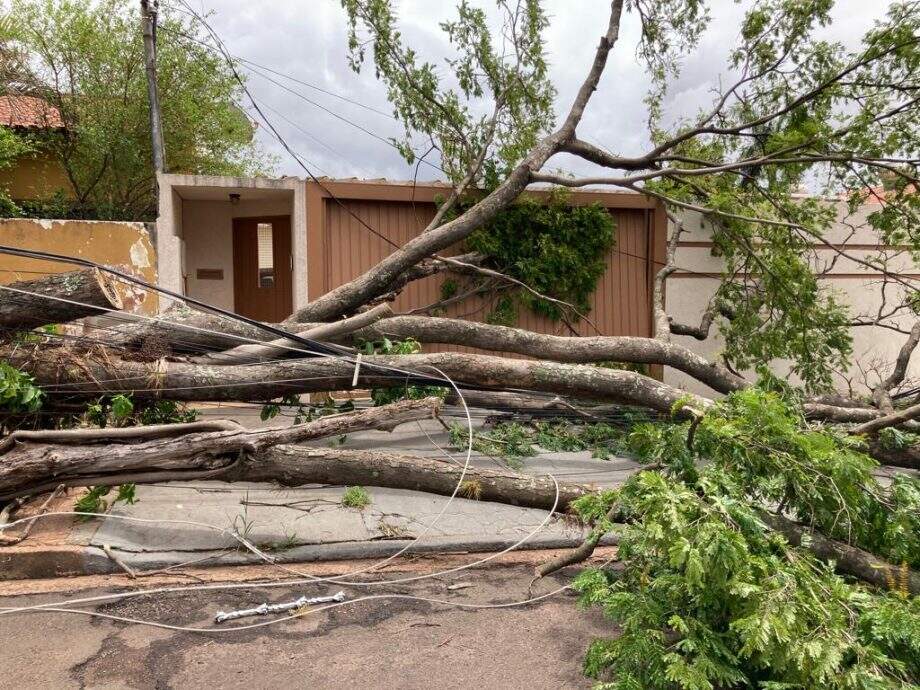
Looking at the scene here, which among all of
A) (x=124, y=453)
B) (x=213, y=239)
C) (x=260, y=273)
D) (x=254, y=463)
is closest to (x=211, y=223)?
(x=213, y=239)

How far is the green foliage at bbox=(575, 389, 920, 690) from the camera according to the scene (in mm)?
2561

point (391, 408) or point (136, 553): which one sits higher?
point (391, 408)

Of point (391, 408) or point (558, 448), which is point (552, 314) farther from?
point (391, 408)

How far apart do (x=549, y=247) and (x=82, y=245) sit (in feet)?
19.9

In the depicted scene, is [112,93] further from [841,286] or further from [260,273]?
[841,286]

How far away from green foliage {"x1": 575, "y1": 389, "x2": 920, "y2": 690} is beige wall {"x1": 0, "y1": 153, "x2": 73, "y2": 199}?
14.3 meters

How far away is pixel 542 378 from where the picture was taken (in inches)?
241

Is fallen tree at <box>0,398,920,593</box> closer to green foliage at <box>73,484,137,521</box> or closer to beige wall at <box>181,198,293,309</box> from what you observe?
green foliage at <box>73,484,137,521</box>

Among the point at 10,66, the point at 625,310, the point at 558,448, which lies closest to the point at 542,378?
the point at 558,448

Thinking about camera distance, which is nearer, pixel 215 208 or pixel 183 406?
pixel 183 406

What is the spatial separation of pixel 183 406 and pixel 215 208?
5600 millimetres

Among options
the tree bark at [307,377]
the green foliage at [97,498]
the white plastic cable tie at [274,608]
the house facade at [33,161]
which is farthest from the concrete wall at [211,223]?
the white plastic cable tie at [274,608]

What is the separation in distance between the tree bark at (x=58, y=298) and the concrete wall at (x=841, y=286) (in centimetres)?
797

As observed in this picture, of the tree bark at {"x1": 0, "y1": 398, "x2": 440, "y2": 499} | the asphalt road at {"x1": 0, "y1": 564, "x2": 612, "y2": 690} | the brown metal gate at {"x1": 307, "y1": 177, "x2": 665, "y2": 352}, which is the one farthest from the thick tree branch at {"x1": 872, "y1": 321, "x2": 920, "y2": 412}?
the tree bark at {"x1": 0, "y1": 398, "x2": 440, "y2": 499}
